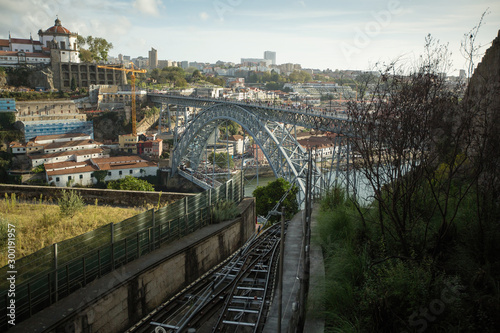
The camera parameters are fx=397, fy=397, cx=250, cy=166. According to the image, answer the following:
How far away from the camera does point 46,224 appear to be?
5637mm

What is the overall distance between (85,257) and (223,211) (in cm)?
294

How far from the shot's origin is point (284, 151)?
16.6 metres

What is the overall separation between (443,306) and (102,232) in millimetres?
3402

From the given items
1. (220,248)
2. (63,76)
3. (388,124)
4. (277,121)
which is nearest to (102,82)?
(63,76)

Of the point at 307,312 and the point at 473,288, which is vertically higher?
the point at 473,288

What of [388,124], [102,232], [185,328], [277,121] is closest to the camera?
→ [388,124]

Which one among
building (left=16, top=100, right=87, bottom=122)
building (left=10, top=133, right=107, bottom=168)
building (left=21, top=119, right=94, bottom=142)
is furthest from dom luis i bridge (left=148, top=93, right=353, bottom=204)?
building (left=16, top=100, right=87, bottom=122)

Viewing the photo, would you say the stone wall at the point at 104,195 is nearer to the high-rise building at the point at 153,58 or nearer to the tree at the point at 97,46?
the tree at the point at 97,46

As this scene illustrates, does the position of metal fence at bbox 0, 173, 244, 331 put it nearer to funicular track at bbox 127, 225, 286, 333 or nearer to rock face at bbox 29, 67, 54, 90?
funicular track at bbox 127, 225, 286, 333

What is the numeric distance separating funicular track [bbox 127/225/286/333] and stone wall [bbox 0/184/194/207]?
2.83 metres

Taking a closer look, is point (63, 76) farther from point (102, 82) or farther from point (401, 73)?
point (401, 73)

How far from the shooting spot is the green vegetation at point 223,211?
668 centimetres

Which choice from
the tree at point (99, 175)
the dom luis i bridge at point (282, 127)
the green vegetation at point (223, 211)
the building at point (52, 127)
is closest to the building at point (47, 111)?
the building at point (52, 127)

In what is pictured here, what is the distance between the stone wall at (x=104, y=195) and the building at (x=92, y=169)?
53.1ft
